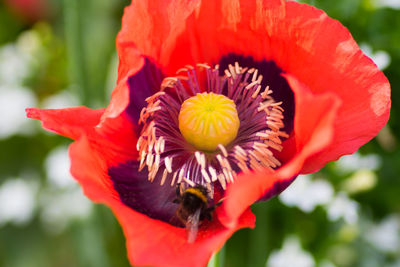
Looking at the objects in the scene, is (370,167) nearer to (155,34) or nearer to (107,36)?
(155,34)

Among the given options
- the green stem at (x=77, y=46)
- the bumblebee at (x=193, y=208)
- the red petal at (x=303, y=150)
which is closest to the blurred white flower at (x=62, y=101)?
the green stem at (x=77, y=46)

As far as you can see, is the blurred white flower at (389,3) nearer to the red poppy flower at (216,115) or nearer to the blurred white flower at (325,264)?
the red poppy flower at (216,115)

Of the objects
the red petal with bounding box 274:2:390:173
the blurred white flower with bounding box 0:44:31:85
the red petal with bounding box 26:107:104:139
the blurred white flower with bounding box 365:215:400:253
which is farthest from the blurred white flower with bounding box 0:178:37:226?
the red petal with bounding box 274:2:390:173

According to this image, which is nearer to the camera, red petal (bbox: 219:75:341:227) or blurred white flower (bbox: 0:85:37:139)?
red petal (bbox: 219:75:341:227)

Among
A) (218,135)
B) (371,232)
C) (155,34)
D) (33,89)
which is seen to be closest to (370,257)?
(371,232)

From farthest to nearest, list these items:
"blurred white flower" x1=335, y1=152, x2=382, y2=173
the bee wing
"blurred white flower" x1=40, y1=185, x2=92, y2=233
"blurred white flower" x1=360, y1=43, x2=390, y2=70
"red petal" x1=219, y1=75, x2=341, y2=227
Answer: "blurred white flower" x1=40, y1=185, x2=92, y2=233
"blurred white flower" x1=335, y1=152, x2=382, y2=173
"blurred white flower" x1=360, y1=43, x2=390, y2=70
the bee wing
"red petal" x1=219, y1=75, x2=341, y2=227

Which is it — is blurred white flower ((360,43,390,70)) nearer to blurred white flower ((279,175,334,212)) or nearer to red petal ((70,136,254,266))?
blurred white flower ((279,175,334,212))
